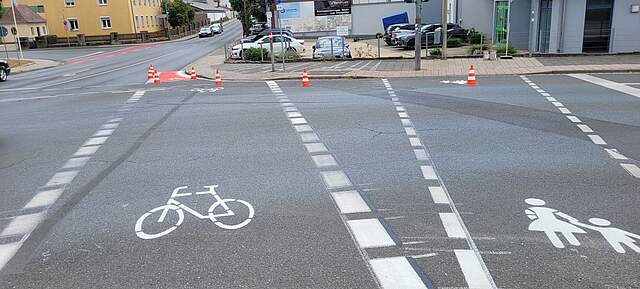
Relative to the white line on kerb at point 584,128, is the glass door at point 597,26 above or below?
above

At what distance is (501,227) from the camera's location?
5430 mm

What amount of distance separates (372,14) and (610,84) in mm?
35729

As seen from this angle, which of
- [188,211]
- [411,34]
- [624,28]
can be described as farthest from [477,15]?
[188,211]

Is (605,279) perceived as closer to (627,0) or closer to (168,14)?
(627,0)

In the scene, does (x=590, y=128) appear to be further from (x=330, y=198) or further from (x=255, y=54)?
(x=255, y=54)

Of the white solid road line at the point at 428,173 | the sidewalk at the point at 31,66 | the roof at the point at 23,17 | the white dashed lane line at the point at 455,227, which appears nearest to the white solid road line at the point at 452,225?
the white dashed lane line at the point at 455,227

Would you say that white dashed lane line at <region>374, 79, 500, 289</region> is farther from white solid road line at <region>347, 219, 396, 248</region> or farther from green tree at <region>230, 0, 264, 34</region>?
green tree at <region>230, 0, 264, 34</region>

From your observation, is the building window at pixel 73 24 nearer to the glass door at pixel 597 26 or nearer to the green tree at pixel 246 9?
the green tree at pixel 246 9

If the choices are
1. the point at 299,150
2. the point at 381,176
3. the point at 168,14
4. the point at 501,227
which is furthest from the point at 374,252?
the point at 168,14

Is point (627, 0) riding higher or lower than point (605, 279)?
higher

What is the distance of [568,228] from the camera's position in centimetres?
535

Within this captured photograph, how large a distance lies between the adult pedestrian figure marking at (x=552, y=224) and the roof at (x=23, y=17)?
233ft

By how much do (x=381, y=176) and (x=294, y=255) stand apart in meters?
2.64

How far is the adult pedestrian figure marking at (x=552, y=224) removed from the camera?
201 inches
